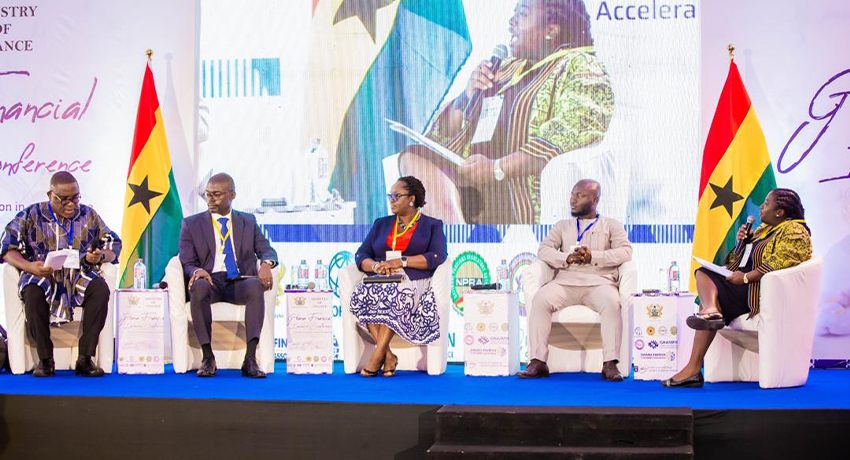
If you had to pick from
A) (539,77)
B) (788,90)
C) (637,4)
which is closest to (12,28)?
(539,77)

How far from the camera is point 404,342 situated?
600 centimetres

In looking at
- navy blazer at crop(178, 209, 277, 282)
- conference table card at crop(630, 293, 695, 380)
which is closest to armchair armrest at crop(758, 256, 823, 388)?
conference table card at crop(630, 293, 695, 380)

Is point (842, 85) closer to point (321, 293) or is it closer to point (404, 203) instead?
point (404, 203)

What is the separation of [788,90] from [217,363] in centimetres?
430

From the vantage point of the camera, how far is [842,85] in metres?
6.51

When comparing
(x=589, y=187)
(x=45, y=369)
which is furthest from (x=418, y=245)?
(x=45, y=369)

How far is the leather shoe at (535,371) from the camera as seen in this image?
5.62 metres

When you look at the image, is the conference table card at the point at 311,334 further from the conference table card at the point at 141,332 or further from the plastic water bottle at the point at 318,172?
the plastic water bottle at the point at 318,172

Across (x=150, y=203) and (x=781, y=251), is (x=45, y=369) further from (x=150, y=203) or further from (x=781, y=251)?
(x=781, y=251)

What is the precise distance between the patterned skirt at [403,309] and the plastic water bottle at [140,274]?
180 cm

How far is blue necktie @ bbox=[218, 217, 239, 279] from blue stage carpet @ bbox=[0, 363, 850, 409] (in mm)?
622

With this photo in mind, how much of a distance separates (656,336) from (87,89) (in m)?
4.82

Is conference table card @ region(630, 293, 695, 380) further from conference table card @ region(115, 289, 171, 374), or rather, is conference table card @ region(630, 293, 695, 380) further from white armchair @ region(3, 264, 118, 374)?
white armchair @ region(3, 264, 118, 374)

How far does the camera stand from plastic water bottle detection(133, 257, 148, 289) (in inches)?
263
